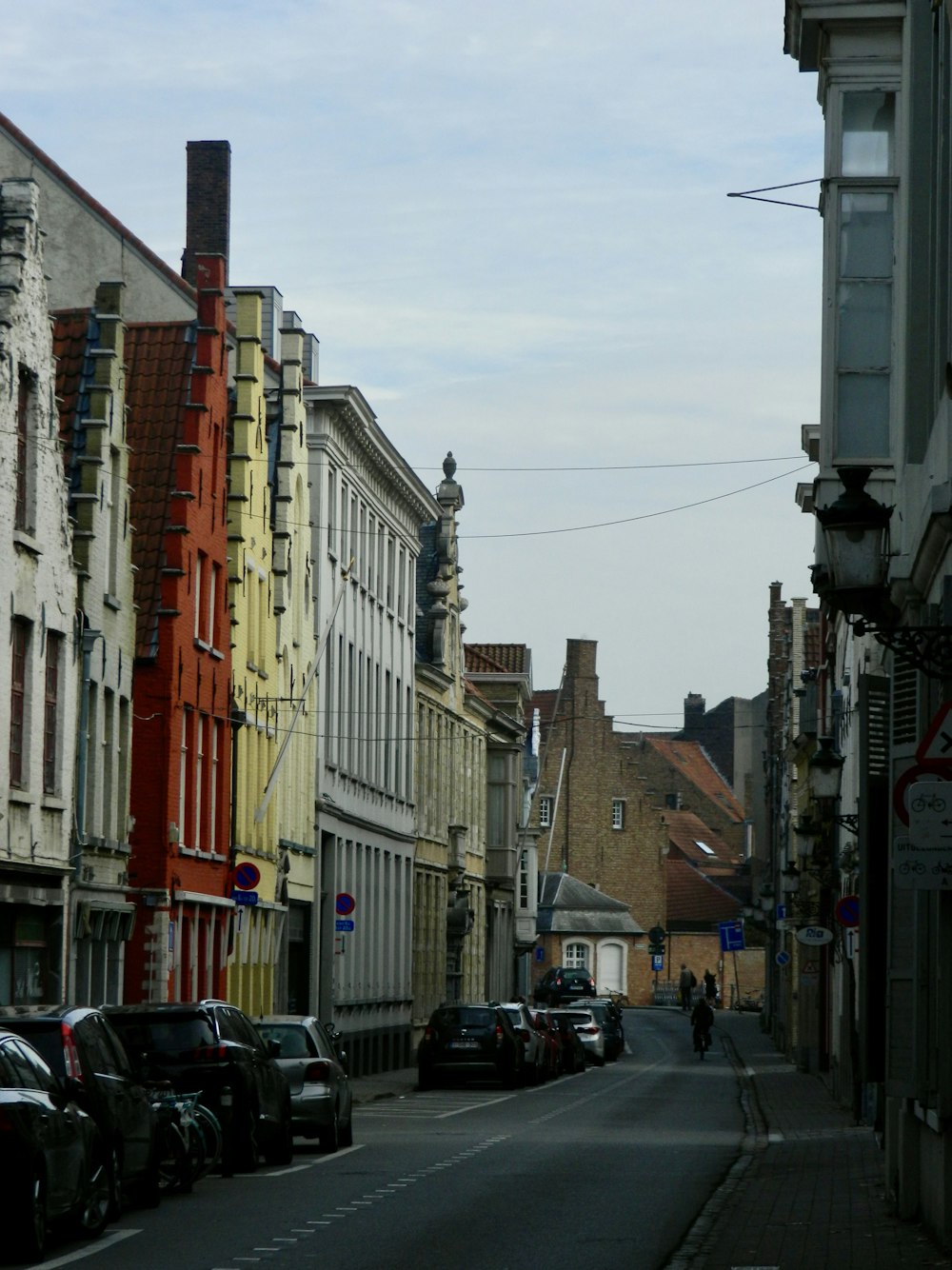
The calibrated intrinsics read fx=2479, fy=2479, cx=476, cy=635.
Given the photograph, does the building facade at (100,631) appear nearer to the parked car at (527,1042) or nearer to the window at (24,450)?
the window at (24,450)

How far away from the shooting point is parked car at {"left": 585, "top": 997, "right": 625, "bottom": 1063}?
204 ft

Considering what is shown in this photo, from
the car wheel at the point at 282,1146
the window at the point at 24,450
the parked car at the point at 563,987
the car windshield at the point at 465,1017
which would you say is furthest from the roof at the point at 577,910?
the car wheel at the point at 282,1146

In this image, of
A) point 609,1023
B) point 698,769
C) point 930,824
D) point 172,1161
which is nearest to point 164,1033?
point 172,1161

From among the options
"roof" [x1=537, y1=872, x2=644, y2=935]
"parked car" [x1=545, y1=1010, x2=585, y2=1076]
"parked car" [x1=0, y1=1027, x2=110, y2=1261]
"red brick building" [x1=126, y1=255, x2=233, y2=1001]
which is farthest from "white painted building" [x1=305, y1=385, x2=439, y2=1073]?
"roof" [x1=537, y1=872, x2=644, y2=935]

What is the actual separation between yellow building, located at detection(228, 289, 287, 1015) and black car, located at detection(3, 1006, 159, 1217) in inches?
913

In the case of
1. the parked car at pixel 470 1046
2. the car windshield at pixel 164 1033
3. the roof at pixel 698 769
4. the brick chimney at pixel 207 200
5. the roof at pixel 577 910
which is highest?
the brick chimney at pixel 207 200

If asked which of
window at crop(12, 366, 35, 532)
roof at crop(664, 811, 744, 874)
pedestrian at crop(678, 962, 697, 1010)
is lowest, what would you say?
pedestrian at crop(678, 962, 697, 1010)

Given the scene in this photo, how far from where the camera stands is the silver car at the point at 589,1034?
5957 cm

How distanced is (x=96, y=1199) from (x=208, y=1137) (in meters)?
4.58

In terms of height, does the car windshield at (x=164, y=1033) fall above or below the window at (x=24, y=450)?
below

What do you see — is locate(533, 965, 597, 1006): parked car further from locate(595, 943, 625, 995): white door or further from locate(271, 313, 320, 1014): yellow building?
locate(271, 313, 320, 1014): yellow building

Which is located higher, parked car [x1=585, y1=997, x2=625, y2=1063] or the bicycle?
the bicycle

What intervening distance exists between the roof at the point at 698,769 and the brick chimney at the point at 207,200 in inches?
3797

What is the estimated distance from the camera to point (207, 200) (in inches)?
2015
